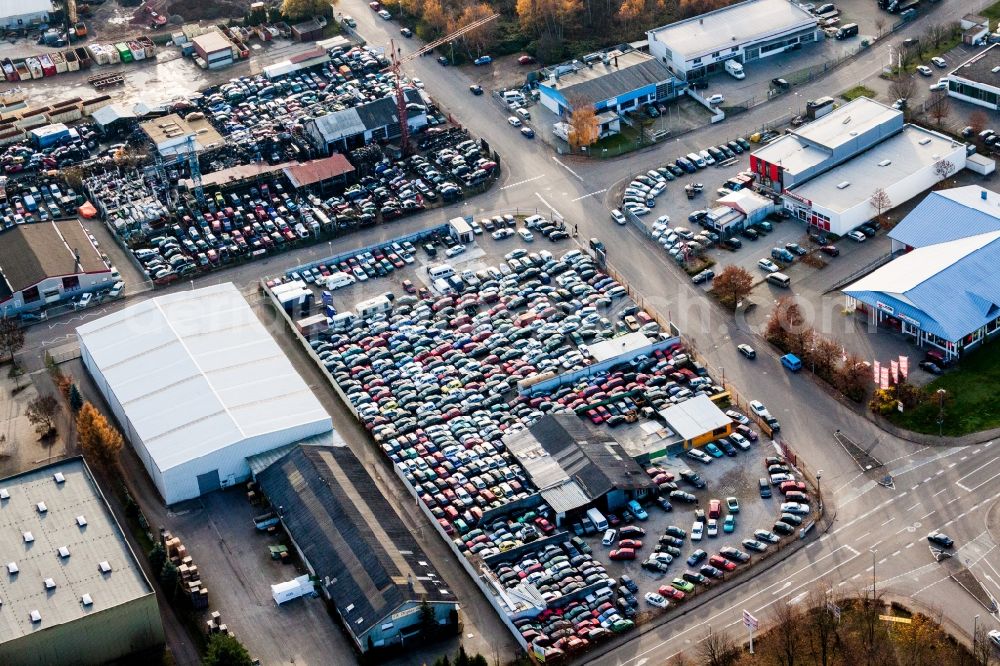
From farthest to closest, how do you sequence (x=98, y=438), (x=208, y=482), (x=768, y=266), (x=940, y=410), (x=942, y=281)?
(x=768, y=266)
(x=942, y=281)
(x=940, y=410)
(x=208, y=482)
(x=98, y=438)

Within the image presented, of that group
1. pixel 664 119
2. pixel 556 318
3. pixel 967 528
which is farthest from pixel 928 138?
pixel 967 528

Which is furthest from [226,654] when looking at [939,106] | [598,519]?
[939,106]

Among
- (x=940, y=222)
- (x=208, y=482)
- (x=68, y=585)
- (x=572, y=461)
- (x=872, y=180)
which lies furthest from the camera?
(x=872, y=180)

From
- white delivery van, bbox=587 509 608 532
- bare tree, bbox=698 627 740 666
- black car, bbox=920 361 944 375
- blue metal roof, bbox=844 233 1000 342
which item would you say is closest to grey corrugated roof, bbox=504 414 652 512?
white delivery van, bbox=587 509 608 532

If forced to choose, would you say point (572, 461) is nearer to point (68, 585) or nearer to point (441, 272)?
point (441, 272)

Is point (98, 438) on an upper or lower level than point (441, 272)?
upper

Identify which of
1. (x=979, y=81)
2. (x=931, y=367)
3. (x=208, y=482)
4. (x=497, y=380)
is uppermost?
(x=208, y=482)
